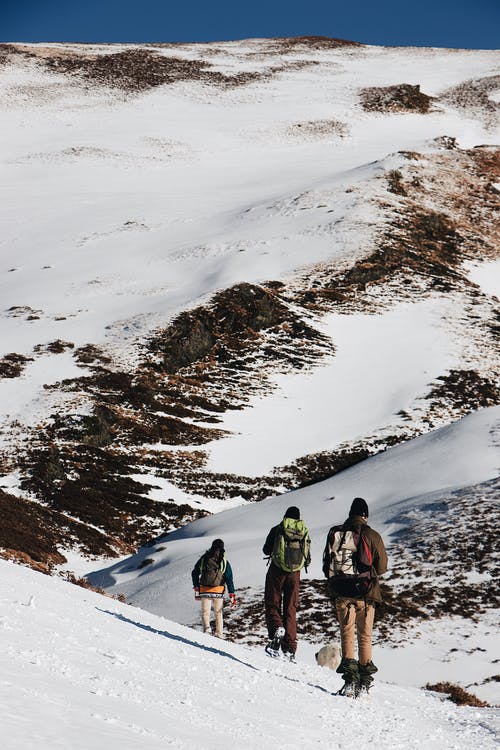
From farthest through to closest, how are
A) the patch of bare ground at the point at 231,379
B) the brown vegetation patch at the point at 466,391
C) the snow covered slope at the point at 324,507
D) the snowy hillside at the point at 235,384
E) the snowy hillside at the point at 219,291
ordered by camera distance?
1. the brown vegetation patch at the point at 466,391
2. the snowy hillside at the point at 219,291
3. the patch of bare ground at the point at 231,379
4. the snow covered slope at the point at 324,507
5. the snowy hillside at the point at 235,384

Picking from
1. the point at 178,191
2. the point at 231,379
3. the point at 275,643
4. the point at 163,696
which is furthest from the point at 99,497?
the point at 178,191

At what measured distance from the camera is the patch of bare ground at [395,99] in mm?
101500

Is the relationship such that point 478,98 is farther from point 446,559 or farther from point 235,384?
point 446,559

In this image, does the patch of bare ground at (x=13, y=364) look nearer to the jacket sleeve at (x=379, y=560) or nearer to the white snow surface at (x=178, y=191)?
the white snow surface at (x=178, y=191)

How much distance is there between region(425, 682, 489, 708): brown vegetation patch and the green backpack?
10.2 ft

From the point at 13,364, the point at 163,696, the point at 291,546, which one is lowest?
the point at 163,696

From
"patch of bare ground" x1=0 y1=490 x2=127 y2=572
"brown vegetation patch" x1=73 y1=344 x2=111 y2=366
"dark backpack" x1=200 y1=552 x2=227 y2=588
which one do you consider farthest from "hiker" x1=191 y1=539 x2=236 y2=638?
"brown vegetation patch" x1=73 y1=344 x2=111 y2=366

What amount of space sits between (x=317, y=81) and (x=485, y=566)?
103m

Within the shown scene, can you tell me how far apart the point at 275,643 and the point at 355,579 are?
3.49 metres

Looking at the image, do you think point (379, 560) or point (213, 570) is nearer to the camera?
point (379, 560)

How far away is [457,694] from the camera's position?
42.0 feet

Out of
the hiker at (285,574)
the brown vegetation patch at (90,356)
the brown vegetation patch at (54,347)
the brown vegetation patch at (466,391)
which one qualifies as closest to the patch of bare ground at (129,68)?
the brown vegetation patch at (54,347)

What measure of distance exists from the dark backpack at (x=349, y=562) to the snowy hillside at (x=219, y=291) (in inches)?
546

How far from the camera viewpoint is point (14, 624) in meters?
8.95
